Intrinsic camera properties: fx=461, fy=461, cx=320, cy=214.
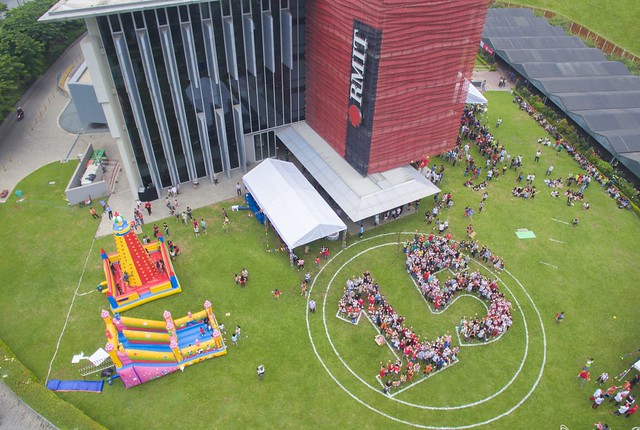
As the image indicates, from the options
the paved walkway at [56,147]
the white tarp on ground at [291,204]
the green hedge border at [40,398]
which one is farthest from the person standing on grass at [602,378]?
the green hedge border at [40,398]

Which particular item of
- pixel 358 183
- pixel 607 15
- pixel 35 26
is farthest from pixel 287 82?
pixel 607 15

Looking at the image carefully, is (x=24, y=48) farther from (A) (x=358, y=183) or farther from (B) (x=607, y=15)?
(B) (x=607, y=15)

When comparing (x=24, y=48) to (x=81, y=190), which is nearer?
(x=81, y=190)

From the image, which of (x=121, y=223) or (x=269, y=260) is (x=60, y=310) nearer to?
(x=121, y=223)

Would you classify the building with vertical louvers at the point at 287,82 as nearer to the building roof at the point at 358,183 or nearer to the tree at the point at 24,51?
the building roof at the point at 358,183

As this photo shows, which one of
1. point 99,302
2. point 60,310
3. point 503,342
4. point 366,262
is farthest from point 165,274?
point 503,342

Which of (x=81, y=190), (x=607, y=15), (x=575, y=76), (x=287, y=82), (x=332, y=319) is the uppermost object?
(x=287, y=82)
